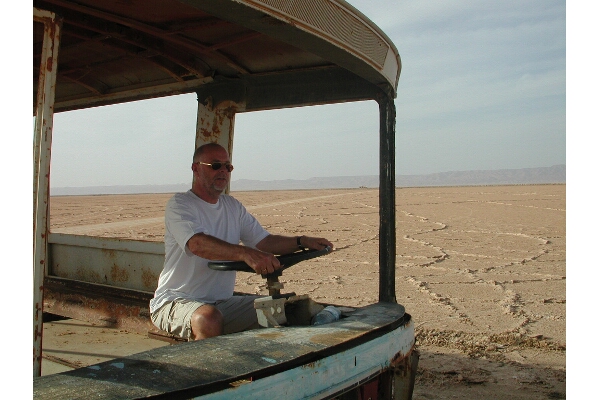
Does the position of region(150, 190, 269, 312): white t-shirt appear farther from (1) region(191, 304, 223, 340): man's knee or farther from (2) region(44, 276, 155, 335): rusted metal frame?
(2) region(44, 276, 155, 335): rusted metal frame

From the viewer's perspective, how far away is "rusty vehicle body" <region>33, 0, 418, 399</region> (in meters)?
2.00

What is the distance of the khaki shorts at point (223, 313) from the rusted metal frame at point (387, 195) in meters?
0.70

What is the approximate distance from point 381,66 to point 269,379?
5.16 ft

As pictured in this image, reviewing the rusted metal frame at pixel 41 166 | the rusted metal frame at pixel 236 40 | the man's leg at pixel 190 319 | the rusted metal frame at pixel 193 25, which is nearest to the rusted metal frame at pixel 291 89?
the rusted metal frame at pixel 236 40

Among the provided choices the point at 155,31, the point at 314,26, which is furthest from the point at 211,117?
the point at 314,26

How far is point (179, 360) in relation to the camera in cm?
204

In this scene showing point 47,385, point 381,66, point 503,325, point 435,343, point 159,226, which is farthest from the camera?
point 159,226

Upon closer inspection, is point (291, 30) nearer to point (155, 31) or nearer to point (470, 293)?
point (155, 31)

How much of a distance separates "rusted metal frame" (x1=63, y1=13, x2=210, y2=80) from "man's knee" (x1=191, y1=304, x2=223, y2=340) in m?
1.47

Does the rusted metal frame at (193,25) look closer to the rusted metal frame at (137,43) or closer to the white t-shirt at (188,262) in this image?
the rusted metal frame at (137,43)

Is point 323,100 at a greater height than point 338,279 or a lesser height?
greater

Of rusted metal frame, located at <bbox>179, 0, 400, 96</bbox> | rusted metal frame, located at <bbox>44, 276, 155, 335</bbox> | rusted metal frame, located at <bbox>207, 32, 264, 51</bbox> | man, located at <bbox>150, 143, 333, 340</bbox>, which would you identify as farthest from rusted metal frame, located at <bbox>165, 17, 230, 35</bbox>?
rusted metal frame, located at <bbox>44, 276, 155, 335</bbox>

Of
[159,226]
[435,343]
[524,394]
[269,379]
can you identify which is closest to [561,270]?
[435,343]

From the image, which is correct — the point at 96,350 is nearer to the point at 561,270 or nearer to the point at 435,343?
the point at 435,343
